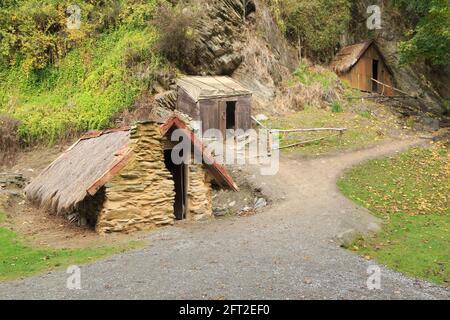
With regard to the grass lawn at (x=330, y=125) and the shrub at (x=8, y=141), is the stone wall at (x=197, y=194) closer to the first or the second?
the grass lawn at (x=330, y=125)

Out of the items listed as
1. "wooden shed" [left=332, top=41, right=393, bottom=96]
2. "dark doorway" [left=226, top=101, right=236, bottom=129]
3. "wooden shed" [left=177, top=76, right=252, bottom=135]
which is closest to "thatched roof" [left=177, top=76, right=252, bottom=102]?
"wooden shed" [left=177, top=76, right=252, bottom=135]

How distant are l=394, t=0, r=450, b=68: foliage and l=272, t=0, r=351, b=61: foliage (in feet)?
29.6

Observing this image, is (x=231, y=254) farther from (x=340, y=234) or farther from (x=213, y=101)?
(x=213, y=101)

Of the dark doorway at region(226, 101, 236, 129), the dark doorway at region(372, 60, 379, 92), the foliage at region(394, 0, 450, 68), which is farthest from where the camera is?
the dark doorway at region(372, 60, 379, 92)

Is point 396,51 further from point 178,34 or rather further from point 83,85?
point 83,85

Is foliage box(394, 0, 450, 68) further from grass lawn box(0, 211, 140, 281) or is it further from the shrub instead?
the shrub

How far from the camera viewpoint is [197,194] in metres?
15.6

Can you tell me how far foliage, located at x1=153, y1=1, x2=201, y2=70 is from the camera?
25.8 meters

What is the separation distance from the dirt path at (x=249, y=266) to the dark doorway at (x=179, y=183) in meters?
1.73

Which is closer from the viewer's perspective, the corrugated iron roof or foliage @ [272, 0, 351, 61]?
foliage @ [272, 0, 351, 61]

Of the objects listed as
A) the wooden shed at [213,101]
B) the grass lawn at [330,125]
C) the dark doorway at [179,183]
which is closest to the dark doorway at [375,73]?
the grass lawn at [330,125]

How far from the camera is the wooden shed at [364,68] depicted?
36.3 m

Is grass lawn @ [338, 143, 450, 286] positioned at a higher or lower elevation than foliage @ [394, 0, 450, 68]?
lower

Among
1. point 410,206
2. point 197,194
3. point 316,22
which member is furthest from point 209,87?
point 316,22
